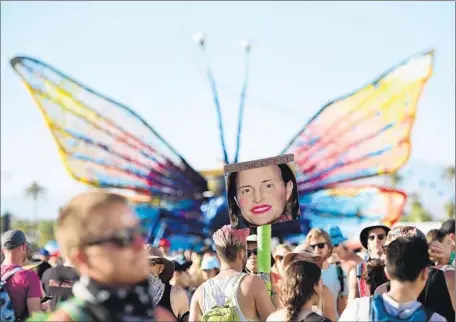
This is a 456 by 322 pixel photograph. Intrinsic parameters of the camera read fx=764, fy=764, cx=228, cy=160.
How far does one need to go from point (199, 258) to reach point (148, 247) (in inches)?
236

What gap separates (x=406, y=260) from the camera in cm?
331

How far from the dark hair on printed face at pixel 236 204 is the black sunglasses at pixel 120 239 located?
7.56 ft

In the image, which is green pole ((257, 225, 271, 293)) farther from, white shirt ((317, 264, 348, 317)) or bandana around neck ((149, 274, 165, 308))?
white shirt ((317, 264, 348, 317))

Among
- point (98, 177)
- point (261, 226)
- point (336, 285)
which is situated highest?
point (98, 177)

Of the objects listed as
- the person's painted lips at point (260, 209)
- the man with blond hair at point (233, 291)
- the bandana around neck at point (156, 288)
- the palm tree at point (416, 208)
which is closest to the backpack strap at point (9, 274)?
the bandana around neck at point (156, 288)

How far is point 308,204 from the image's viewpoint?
19.6 meters

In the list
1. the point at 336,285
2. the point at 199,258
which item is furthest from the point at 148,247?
the point at 199,258

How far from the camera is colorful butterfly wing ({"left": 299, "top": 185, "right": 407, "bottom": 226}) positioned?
63.4ft

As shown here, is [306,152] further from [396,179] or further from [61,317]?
[396,179]

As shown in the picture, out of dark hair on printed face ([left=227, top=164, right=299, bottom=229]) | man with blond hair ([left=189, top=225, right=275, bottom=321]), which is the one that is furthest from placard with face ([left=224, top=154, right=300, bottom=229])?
man with blond hair ([left=189, top=225, right=275, bottom=321])

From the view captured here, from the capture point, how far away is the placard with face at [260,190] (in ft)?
15.5

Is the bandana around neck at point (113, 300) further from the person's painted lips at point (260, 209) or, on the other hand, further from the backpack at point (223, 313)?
the person's painted lips at point (260, 209)

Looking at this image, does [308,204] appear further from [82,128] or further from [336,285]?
[336,285]

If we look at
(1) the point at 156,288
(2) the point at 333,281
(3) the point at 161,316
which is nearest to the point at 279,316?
(3) the point at 161,316
